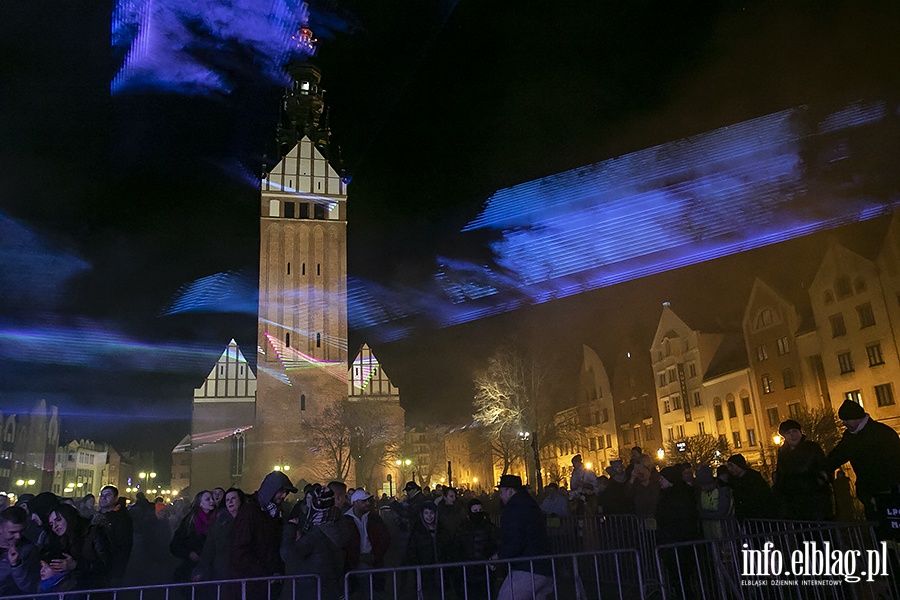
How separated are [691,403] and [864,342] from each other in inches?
571

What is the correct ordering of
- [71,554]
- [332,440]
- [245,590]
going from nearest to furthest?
[245,590]
[71,554]
[332,440]

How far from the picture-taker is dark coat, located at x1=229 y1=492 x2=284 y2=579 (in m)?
5.48

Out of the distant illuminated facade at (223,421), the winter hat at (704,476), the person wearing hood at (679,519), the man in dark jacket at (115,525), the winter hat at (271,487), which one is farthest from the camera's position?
the distant illuminated facade at (223,421)

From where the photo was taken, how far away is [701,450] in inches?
1324

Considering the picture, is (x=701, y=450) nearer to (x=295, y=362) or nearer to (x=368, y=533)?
(x=368, y=533)

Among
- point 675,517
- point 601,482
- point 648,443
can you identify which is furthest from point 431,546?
point 648,443

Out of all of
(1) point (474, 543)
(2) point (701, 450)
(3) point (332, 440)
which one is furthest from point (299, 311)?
(1) point (474, 543)

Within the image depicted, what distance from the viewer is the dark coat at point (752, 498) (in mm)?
7562

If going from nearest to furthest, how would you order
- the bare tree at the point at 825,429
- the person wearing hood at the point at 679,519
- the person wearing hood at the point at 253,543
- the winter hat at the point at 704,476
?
1. the person wearing hood at the point at 253,543
2. the person wearing hood at the point at 679,519
3. the winter hat at the point at 704,476
4. the bare tree at the point at 825,429

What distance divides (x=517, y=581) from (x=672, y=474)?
3.66m

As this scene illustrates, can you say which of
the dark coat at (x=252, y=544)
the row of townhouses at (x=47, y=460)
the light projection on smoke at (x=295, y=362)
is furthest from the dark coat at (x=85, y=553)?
the row of townhouses at (x=47, y=460)

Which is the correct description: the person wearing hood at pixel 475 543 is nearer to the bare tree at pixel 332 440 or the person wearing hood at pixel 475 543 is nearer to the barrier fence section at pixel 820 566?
the barrier fence section at pixel 820 566

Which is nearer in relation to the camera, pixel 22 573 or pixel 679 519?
pixel 22 573

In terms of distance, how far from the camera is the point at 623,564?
986cm
